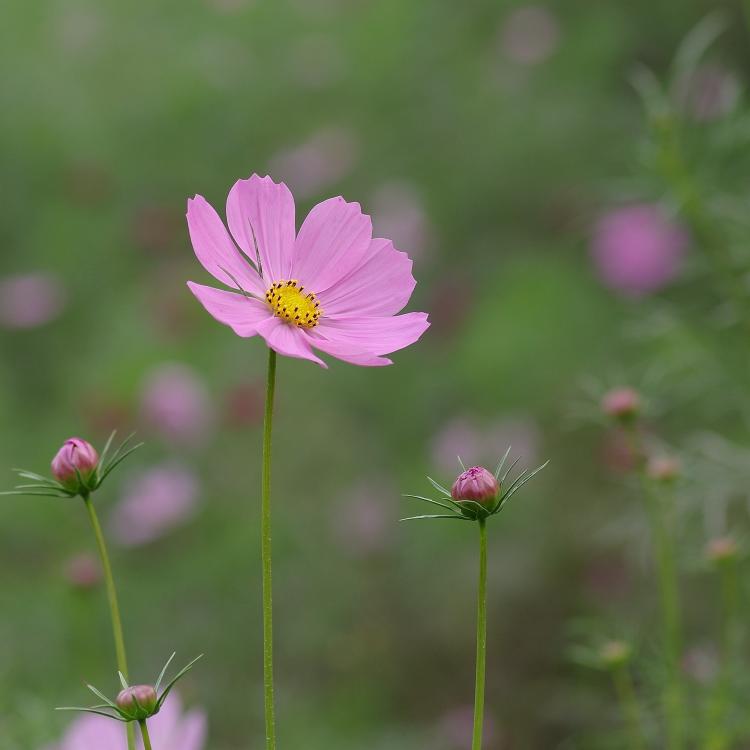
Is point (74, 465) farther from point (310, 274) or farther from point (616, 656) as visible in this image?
point (616, 656)

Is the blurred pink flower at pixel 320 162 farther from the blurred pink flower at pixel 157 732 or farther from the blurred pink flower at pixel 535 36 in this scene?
the blurred pink flower at pixel 157 732

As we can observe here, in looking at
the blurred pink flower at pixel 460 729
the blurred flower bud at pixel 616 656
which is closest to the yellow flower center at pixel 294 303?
the blurred flower bud at pixel 616 656

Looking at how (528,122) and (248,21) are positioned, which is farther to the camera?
(248,21)

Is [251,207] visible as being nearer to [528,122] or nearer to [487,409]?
[487,409]

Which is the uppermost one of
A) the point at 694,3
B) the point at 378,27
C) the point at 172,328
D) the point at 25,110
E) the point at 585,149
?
the point at 378,27

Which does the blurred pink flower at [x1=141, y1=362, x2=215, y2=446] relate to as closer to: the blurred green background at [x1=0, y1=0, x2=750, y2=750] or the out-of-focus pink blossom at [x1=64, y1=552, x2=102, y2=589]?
the blurred green background at [x1=0, y1=0, x2=750, y2=750]

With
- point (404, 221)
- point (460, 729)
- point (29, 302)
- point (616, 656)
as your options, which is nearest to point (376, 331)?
point (616, 656)

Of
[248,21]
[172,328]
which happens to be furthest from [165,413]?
[248,21]
